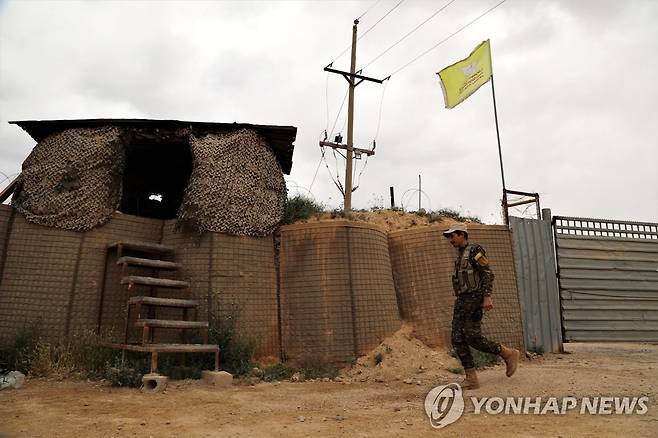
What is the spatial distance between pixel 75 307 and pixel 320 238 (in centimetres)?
401

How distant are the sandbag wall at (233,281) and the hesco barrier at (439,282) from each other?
2.47 m

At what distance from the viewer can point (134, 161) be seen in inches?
429

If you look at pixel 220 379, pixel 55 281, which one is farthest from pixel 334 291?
pixel 55 281

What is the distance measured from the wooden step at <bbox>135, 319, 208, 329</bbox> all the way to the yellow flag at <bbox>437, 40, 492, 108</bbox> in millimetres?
8653

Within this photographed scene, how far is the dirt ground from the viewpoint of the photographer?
373 cm

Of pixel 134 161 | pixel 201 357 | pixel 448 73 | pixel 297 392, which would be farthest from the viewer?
pixel 448 73

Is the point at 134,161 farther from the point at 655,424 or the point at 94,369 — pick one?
the point at 655,424

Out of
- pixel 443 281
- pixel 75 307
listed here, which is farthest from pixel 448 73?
pixel 75 307

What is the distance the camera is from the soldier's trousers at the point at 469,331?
17.6 ft

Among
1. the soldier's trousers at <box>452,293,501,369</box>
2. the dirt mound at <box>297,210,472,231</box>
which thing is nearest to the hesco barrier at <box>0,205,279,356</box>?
the dirt mound at <box>297,210,472,231</box>

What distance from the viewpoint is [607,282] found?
10.3m

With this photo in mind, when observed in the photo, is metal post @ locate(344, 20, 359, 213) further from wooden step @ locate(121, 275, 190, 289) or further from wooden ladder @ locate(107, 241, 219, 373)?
wooden step @ locate(121, 275, 190, 289)

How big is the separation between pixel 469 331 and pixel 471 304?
30 cm

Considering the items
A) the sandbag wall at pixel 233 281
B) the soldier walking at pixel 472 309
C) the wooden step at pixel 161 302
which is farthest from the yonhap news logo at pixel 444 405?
the wooden step at pixel 161 302
